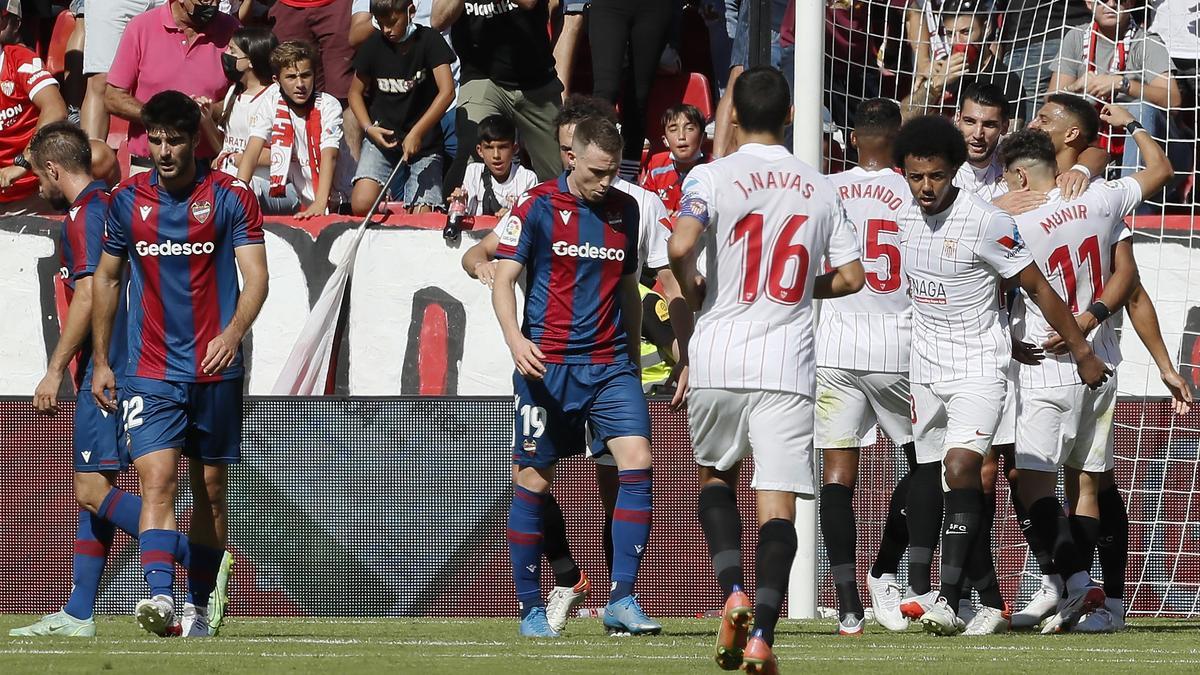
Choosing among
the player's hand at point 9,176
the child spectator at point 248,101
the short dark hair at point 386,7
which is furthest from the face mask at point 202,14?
the player's hand at point 9,176

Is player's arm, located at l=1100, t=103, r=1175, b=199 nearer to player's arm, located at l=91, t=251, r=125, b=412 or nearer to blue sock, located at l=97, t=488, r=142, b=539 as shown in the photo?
player's arm, located at l=91, t=251, r=125, b=412

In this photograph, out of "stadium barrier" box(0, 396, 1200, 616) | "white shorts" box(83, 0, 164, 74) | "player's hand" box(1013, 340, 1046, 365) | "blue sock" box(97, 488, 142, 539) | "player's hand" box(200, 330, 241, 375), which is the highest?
"white shorts" box(83, 0, 164, 74)

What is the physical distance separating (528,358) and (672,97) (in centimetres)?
652

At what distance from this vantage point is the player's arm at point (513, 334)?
681cm

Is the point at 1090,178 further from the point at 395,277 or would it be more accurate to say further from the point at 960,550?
the point at 395,277

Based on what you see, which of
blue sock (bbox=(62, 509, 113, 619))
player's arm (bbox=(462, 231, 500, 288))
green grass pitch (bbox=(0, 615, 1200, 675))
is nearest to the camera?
green grass pitch (bbox=(0, 615, 1200, 675))

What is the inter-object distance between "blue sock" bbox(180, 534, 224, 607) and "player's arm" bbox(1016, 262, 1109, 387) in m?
3.53

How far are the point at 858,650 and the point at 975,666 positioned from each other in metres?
0.73

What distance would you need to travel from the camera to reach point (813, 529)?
877 centimetres

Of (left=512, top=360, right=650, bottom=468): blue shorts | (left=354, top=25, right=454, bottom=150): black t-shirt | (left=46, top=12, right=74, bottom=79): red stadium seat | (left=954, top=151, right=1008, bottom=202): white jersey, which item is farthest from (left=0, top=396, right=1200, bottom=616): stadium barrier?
(left=46, top=12, right=74, bottom=79): red stadium seat

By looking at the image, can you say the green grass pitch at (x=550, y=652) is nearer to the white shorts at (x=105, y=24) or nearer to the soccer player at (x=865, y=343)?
the soccer player at (x=865, y=343)

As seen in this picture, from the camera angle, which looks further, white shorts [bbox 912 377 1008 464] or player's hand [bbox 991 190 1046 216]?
player's hand [bbox 991 190 1046 216]

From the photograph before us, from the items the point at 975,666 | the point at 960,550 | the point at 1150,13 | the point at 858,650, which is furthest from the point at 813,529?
the point at 1150,13

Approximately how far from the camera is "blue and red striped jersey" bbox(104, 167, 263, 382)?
726cm
